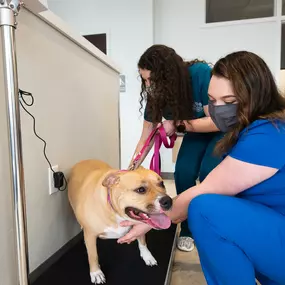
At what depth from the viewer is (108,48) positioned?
138 inches

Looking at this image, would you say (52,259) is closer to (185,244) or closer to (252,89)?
(185,244)

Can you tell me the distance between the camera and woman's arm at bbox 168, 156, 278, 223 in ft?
2.51

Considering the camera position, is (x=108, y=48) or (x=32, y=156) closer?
(x=32, y=156)

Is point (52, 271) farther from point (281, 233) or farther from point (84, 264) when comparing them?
point (281, 233)

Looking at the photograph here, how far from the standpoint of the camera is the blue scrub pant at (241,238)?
0.74 m

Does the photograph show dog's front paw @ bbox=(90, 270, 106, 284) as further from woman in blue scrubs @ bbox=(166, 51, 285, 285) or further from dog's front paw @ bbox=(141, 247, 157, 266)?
woman in blue scrubs @ bbox=(166, 51, 285, 285)

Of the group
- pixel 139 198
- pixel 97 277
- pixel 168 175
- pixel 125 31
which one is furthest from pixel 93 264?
pixel 125 31

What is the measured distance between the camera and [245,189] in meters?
0.83

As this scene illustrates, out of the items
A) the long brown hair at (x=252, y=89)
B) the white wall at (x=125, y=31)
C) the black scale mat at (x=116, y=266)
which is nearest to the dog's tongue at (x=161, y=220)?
the black scale mat at (x=116, y=266)

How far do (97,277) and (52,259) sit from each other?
293mm

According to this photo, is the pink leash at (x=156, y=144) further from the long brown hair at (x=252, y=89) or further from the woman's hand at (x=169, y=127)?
the long brown hair at (x=252, y=89)

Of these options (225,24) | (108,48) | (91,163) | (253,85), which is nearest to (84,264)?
(91,163)

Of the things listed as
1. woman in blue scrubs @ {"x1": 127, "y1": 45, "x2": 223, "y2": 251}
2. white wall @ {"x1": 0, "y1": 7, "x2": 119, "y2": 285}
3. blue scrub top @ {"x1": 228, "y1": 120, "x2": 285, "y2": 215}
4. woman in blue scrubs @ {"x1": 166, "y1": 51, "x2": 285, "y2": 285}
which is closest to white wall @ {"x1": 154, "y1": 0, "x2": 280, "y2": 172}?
white wall @ {"x1": 0, "y1": 7, "x2": 119, "y2": 285}

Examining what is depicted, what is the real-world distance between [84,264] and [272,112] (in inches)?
40.1
